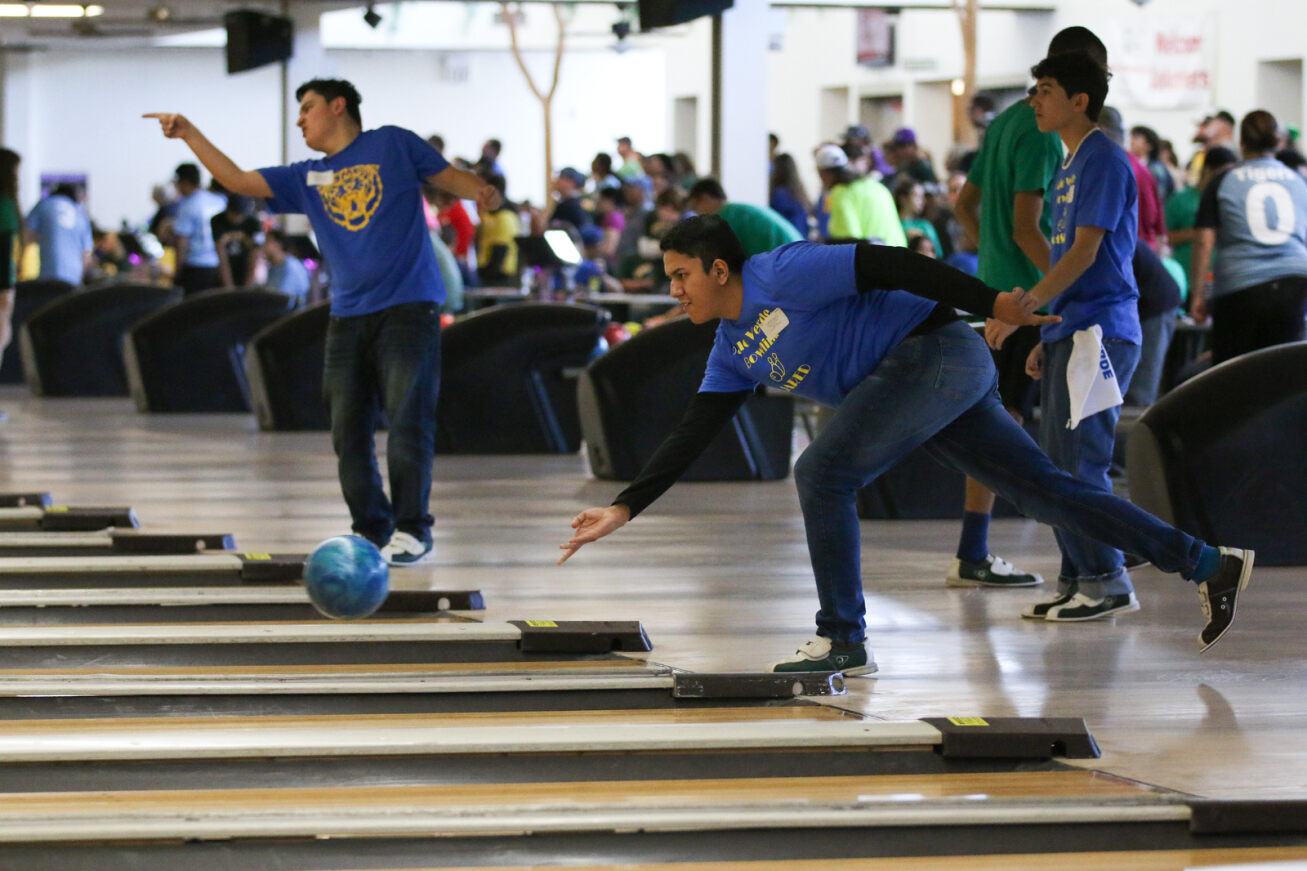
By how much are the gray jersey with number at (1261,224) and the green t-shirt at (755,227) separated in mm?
1706

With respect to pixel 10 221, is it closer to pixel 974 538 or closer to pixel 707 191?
pixel 707 191

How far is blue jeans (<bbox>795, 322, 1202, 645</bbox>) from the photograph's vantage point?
4.21 m

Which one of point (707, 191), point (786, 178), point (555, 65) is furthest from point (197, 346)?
point (555, 65)

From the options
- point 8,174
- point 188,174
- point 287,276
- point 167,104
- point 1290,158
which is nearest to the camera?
point 1290,158

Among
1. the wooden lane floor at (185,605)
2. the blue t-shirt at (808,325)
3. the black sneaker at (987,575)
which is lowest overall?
the black sneaker at (987,575)

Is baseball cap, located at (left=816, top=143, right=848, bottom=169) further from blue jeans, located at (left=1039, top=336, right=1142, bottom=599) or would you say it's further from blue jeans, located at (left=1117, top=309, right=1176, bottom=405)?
blue jeans, located at (left=1039, top=336, right=1142, bottom=599)

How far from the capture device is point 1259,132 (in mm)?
7496

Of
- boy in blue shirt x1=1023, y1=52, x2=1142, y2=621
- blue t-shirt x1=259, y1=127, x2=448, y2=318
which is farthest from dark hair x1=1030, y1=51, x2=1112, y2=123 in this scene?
blue t-shirt x1=259, y1=127, x2=448, y2=318

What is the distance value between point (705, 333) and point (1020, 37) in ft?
51.7

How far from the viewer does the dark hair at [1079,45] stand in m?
5.00

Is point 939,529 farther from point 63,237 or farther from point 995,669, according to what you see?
point 63,237

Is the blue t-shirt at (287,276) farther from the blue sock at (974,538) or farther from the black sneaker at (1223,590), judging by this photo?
the black sneaker at (1223,590)

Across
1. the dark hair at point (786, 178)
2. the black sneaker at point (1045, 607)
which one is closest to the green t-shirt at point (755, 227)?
the black sneaker at point (1045, 607)

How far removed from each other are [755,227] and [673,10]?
2.80m
